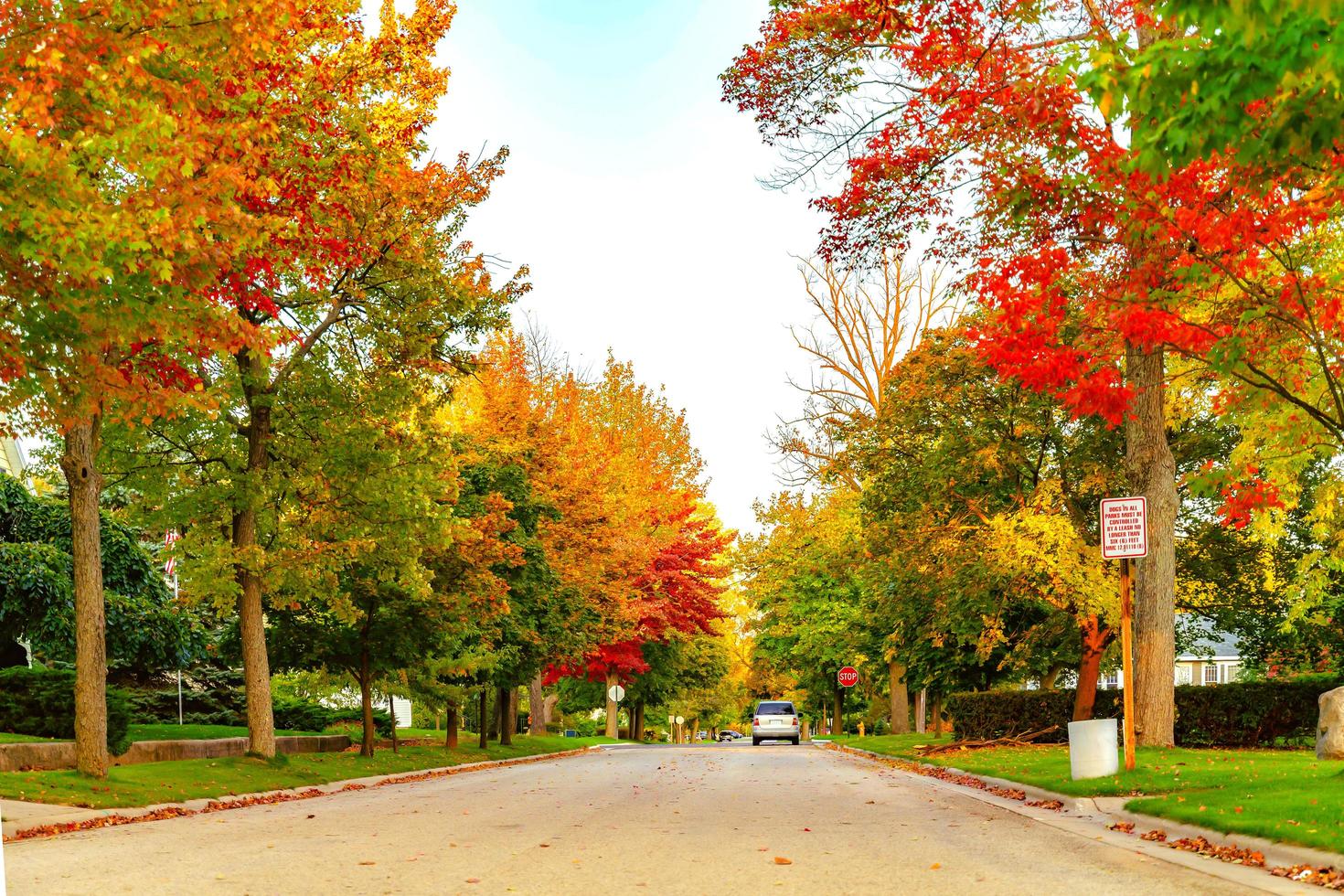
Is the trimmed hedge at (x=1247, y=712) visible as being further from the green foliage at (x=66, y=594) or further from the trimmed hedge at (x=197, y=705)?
the trimmed hedge at (x=197, y=705)

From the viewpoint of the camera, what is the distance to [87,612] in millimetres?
16469

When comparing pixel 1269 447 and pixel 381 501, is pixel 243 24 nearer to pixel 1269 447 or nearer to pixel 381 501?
pixel 381 501

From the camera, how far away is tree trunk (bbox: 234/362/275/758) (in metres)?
21.9

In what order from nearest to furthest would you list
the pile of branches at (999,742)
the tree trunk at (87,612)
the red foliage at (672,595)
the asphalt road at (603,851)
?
1. the asphalt road at (603,851)
2. the tree trunk at (87,612)
3. the pile of branches at (999,742)
4. the red foliage at (672,595)

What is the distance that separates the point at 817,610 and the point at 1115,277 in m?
36.1

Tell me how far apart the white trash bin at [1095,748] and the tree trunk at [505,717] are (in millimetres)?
27077

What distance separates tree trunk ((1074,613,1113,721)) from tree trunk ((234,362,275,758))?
1676 cm

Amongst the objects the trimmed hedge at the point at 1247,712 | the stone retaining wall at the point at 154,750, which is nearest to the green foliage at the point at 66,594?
the stone retaining wall at the point at 154,750

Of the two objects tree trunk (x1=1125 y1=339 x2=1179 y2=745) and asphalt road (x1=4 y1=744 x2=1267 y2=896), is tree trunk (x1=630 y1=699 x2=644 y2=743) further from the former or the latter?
asphalt road (x1=4 y1=744 x2=1267 y2=896)

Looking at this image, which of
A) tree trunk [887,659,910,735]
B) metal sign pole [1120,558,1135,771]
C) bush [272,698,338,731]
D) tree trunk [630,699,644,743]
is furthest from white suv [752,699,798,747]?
metal sign pole [1120,558,1135,771]

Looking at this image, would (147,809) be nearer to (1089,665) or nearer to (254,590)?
(254,590)

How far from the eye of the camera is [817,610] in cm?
5372

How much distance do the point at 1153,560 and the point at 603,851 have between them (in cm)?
1284

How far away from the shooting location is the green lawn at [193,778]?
14.9 metres
